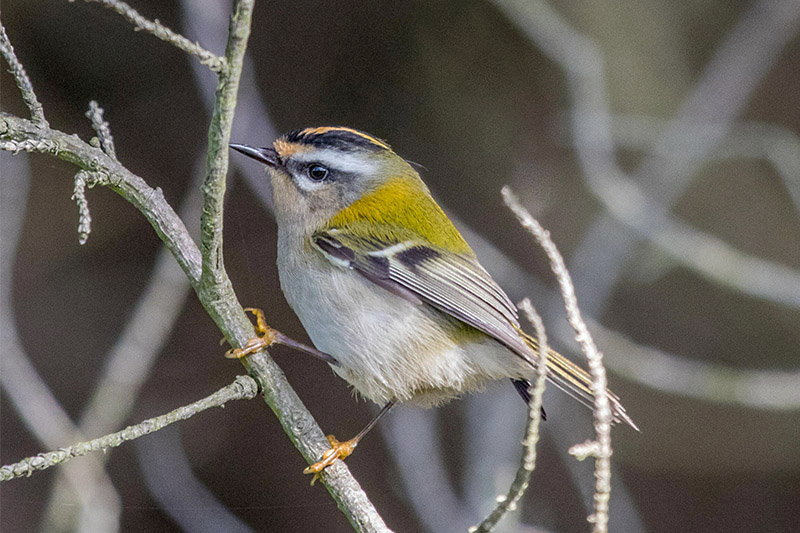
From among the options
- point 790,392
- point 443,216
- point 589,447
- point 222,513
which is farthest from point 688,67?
point 589,447

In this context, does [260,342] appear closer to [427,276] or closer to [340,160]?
[427,276]

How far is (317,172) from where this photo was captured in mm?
2264

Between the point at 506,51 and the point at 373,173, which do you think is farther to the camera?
the point at 506,51

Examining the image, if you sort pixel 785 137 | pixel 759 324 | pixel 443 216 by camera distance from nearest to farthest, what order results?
pixel 443 216
pixel 785 137
pixel 759 324

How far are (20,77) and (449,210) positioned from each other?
2.45 meters

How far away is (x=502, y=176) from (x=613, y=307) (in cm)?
84

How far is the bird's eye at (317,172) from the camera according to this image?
226 centimetres

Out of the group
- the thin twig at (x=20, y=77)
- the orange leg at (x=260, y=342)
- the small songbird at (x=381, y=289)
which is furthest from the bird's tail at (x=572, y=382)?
the thin twig at (x=20, y=77)

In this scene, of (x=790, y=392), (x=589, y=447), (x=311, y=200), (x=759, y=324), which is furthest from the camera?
(x=759, y=324)

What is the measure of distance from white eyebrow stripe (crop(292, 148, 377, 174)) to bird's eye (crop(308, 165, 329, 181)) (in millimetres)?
16

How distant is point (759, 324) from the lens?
12.5 feet

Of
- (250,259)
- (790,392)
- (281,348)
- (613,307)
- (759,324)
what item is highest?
(250,259)

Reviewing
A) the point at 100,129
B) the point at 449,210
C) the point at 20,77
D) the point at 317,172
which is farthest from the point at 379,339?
the point at 449,210

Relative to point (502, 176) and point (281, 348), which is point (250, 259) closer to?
point (281, 348)
